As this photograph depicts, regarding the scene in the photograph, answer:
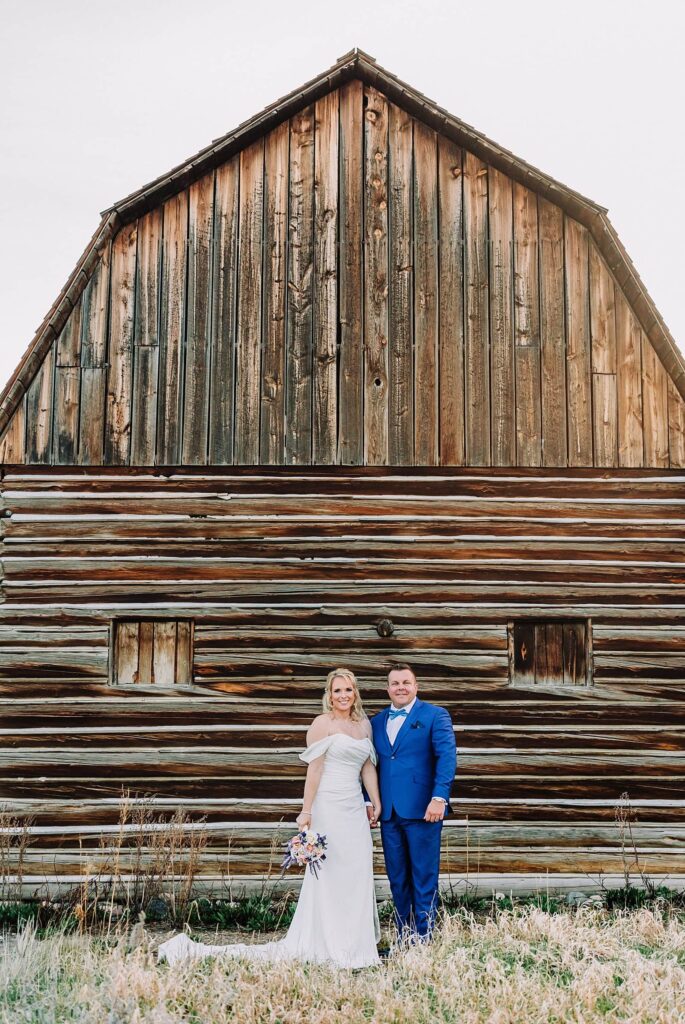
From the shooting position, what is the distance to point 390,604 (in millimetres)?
8945

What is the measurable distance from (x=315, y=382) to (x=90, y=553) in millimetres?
2629

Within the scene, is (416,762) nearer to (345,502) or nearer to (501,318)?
(345,502)

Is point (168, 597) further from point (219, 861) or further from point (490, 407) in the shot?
point (490, 407)

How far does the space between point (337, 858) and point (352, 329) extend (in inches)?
189

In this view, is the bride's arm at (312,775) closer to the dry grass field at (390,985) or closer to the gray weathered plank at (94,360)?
the dry grass field at (390,985)

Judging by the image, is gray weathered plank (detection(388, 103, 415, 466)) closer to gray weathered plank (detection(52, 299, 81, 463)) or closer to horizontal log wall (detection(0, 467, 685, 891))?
horizontal log wall (detection(0, 467, 685, 891))

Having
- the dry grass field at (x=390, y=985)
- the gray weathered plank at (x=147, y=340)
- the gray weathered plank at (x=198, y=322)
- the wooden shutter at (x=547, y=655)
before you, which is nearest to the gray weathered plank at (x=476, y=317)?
the wooden shutter at (x=547, y=655)

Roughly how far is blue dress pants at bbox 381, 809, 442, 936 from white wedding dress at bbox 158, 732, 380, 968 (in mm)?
191

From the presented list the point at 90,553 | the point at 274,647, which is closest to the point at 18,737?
the point at 90,553

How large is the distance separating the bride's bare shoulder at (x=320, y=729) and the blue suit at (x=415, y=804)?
0.45m

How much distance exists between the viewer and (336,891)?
22.0ft

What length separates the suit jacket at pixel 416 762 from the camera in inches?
270

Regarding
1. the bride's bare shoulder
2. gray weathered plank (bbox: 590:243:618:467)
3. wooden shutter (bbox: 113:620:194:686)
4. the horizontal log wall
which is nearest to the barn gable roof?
gray weathered plank (bbox: 590:243:618:467)

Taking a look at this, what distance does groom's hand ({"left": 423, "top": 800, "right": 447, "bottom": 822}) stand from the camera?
6668 millimetres
